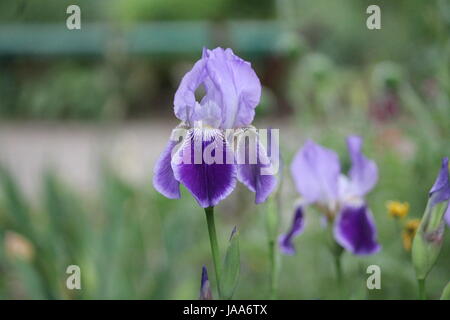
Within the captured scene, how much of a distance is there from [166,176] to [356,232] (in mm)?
283

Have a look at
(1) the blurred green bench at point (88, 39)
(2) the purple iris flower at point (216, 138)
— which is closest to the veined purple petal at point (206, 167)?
(2) the purple iris flower at point (216, 138)

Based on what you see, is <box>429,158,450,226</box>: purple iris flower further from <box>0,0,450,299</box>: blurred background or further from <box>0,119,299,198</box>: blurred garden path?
<box>0,119,299,198</box>: blurred garden path

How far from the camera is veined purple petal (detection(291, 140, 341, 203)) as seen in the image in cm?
83

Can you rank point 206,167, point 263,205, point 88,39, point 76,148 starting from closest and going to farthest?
point 206,167 < point 263,205 < point 76,148 < point 88,39

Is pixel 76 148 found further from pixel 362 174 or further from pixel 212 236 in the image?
pixel 212 236

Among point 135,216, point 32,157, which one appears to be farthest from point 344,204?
point 32,157

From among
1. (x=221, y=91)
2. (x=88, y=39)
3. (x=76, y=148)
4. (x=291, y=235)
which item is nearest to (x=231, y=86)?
(x=221, y=91)

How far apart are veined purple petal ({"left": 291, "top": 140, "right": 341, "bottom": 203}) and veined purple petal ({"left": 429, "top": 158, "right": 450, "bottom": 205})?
8.0 inches

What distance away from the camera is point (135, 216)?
1.53m

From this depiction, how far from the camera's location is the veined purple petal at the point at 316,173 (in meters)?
0.83

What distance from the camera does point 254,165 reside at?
0.61m

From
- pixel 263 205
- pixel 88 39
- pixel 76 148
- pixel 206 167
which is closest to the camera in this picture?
pixel 206 167

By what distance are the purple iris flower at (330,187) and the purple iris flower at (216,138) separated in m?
0.22

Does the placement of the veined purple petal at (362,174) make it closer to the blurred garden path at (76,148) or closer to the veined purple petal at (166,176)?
the veined purple petal at (166,176)
